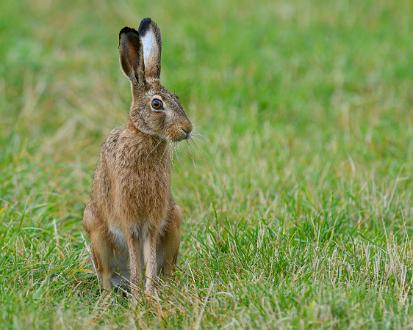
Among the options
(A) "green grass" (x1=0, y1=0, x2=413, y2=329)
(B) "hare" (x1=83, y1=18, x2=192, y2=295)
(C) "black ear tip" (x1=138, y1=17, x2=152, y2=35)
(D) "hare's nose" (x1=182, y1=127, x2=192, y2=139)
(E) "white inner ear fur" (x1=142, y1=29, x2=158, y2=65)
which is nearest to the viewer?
(A) "green grass" (x1=0, y1=0, x2=413, y2=329)

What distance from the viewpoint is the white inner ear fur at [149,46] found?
552 centimetres

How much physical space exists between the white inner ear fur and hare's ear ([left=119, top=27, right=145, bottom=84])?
0.11 meters

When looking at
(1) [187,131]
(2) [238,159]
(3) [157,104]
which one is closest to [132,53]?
(3) [157,104]

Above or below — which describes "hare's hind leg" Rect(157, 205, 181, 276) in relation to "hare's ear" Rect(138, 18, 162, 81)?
below

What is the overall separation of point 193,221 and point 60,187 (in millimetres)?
1199

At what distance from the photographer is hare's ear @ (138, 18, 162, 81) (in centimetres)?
548

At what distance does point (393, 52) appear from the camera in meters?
9.69

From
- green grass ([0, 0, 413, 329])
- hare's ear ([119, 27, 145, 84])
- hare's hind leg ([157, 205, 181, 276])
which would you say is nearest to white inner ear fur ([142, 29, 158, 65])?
hare's ear ([119, 27, 145, 84])

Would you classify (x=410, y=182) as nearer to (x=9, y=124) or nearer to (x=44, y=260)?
(x=44, y=260)

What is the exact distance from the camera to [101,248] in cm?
541

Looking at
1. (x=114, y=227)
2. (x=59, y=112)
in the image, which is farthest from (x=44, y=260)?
(x=59, y=112)

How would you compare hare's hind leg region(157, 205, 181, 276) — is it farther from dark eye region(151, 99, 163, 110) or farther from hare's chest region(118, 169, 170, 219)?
dark eye region(151, 99, 163, 110)

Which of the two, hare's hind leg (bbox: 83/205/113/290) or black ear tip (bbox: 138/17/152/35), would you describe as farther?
black ear tip (bbox: 138/17/152/35)

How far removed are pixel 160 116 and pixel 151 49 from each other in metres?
0.56
